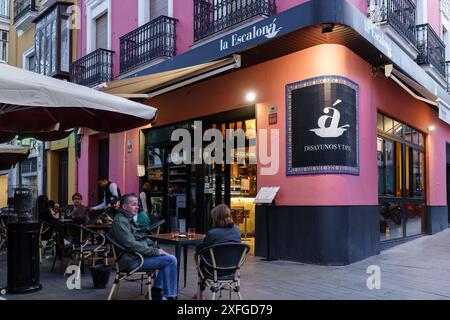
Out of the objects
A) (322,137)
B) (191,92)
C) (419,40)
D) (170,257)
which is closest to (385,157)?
(322,137)

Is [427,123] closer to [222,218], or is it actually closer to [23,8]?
[222,218]

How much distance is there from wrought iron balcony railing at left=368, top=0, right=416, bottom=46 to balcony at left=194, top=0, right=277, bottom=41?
2.03m

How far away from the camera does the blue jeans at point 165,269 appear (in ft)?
17.9

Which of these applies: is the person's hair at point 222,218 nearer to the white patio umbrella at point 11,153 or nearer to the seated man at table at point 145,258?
the seated man at table at point 145,258

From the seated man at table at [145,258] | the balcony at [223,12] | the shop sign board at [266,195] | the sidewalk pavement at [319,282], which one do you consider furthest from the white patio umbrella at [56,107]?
the balcony at [223,12]

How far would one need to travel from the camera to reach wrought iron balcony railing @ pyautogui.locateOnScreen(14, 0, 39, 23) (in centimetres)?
1886

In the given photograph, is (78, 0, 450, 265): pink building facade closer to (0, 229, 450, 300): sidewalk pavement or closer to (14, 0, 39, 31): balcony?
(0, 229, 450, 300): sidewalk pavement

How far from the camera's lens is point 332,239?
8242 millimetres

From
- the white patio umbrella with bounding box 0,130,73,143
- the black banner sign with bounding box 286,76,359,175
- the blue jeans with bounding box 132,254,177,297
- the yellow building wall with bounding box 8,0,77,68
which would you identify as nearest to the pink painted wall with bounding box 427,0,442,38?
the black banner sign with bounding box 286,76,359,175

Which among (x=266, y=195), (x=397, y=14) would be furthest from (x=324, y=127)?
(x=397, y=14)

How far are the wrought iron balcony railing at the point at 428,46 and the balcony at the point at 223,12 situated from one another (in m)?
4.94

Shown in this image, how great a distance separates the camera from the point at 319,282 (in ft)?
22.8
